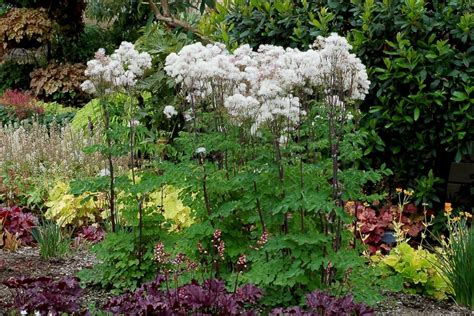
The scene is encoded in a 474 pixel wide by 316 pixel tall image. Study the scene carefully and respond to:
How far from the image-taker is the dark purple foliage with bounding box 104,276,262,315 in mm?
3748

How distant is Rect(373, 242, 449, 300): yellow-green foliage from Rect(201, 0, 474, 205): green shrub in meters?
1.03

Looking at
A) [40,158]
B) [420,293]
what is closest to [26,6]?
[40,158]

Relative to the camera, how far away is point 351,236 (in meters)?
4.37

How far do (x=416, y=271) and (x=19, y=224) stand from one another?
3343 millimetres

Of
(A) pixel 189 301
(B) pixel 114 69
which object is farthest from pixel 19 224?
(A) pixel 189 301

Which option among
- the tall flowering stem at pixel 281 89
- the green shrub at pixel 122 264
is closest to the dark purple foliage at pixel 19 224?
the green shrub at pixel 122 264

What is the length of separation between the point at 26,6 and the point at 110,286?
41.2ft

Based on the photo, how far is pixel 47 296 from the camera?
3.90m

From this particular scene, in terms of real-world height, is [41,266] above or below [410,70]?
below

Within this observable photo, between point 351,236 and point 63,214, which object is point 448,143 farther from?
point 63,214

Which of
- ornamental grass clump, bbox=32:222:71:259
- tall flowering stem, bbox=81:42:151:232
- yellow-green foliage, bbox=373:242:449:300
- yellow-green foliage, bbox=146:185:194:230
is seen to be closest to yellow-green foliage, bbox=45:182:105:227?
yellow-green foliage, bbox=146:185:194:230

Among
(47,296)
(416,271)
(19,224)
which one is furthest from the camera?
(19,224)

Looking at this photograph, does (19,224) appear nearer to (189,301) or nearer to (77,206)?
(77,206)

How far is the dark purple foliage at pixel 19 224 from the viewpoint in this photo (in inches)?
255
